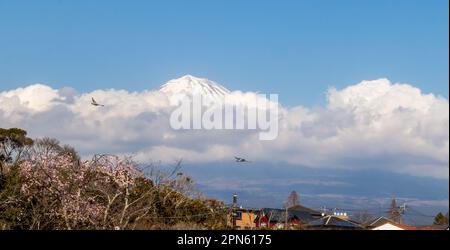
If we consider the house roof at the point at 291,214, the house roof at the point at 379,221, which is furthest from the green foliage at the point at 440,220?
the house roof at the point at 291,214

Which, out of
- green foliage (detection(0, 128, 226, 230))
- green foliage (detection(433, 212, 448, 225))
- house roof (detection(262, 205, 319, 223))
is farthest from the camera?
house roof (detection(262, 205, 319, 223))

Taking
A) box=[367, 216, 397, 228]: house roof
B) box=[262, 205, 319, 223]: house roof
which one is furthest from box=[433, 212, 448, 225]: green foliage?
box=[262, 205, 319, 223]: house roof

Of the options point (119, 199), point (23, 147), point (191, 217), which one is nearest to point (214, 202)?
point (191, 217)

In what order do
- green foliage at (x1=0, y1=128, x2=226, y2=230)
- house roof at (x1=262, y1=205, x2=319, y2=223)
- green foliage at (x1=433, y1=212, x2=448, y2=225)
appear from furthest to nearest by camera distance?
house roof at (x1=262, y1=205, x2=319, y2=223), green foliage at (x1=433, y1=212, x2=448, y2=225), green foliage at (x1=0, y1=128, x2=226, y2=230)

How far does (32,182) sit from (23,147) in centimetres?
1726

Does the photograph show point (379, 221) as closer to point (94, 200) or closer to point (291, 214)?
point (291, 214)

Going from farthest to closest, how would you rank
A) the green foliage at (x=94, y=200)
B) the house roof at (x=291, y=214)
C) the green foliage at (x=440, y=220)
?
1. the house roof at (x=291, y=214)
2. the green foliage at (x=440, y=220)
3. the green foliage at (x=94, y=200)

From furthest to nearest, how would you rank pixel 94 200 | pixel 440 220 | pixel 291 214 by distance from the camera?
pixel 291 214 → pixel 440 220 → pixel 94 200

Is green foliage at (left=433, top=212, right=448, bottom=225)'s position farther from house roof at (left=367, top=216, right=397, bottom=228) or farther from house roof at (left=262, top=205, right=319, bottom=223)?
house roof at (left=262, top=205, right=319, bottom=223)

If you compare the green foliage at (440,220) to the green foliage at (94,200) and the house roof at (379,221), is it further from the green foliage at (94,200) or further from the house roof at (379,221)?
the green foliage at (94,200)

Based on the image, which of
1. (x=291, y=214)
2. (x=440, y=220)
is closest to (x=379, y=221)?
(x=440, y=220)

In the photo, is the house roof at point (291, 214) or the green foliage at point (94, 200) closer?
the green foliage at point (94, 200)
